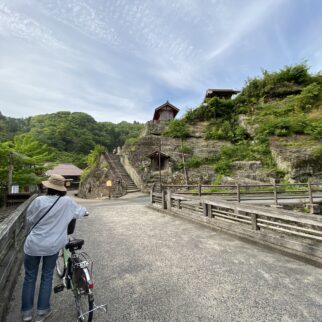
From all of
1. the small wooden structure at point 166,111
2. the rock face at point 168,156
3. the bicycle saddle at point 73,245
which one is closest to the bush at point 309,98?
the rock face at point 168,156

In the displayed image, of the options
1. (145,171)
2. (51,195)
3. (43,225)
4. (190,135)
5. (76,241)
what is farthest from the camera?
(190,135)

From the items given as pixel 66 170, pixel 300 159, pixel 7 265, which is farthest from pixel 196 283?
pixel 66 170

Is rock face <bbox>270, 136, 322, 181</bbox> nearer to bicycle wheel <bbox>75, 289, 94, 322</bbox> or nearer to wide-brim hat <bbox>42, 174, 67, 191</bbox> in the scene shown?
bicycle wheel <bbox>75, 289, 94, 322</bbox>

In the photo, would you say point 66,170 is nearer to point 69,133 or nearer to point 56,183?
point 69,133

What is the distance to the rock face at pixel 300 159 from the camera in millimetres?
18844

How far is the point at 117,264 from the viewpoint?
4281 millimetres

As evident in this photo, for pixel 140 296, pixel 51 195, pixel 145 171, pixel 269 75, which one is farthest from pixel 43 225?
pixel 269 75

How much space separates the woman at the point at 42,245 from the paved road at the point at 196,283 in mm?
397

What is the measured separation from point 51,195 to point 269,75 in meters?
36.4

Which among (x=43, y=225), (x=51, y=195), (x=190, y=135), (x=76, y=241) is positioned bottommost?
(x=76, y=241)

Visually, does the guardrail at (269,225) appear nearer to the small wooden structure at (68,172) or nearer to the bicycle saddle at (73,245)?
the bicycle saddle at (73,245)

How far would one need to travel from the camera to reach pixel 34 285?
95.9 inches

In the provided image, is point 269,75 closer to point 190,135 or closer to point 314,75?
point 314,75

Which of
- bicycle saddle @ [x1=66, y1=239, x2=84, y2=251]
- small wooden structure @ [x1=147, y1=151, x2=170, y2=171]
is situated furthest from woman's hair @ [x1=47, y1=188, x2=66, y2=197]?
small wooden structure @ [x1=147, y1=151, x2=170, y2=171]
